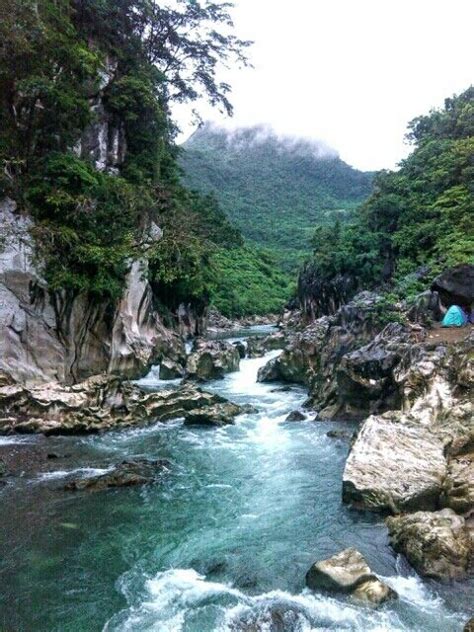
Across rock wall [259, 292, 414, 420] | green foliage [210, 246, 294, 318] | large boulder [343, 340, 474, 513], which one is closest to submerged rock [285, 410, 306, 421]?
rock wall [259, 292, 414, 420]

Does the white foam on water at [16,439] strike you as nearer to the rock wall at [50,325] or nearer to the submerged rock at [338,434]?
the rock wall at [50,325]

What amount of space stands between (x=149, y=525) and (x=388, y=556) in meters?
3.79

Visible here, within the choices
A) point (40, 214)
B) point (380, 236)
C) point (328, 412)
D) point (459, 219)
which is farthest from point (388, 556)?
point (380, 236)

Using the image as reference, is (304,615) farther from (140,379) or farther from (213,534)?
(140,379)

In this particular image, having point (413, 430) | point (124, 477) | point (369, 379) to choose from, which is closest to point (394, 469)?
point (413, 430)

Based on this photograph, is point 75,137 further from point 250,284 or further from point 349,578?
point 250,284

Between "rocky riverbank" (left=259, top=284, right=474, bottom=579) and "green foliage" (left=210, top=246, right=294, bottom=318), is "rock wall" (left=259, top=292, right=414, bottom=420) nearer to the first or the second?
"rocky riverbank" (left=259, top=284, right=474, bottom=579)

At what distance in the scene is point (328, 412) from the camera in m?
14.6

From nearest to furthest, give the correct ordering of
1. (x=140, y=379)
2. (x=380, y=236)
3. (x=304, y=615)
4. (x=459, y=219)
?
(x=304, y=615) < (x=140, y=379) < (x=459, y=219) < (x=380, y=236)

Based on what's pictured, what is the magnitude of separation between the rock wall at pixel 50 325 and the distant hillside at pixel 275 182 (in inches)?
2209

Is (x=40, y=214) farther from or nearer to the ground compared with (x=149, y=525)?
farther from the ground

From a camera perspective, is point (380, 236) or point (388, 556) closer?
point (388, 556)

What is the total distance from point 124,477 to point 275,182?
101899 mm

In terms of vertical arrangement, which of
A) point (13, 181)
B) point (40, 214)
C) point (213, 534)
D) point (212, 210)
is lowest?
point (213, 534)
